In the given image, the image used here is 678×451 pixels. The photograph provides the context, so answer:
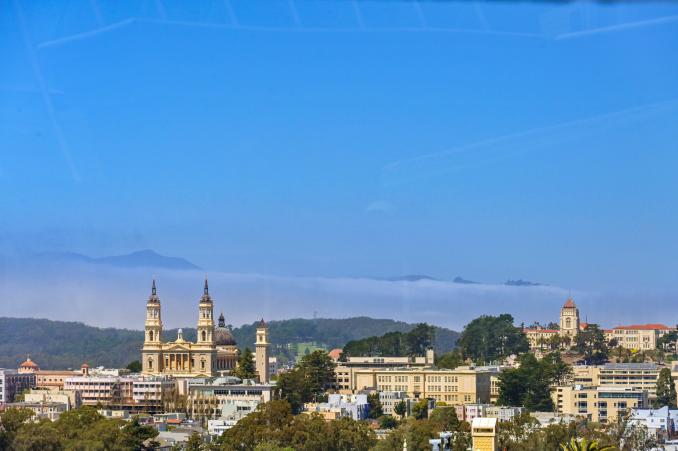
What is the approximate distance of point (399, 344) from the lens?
196 feet

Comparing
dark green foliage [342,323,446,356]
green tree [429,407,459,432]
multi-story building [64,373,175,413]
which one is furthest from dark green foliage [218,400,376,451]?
dark green foliage [342,323,446,356]

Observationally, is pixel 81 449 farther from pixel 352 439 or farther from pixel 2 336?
pixel 2 336

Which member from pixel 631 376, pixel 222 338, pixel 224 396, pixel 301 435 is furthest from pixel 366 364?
pixel 301 435

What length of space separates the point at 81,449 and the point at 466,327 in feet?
105

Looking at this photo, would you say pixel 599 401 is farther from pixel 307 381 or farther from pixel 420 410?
pixel 307 381

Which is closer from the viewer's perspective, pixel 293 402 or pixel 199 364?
pixel 293 402

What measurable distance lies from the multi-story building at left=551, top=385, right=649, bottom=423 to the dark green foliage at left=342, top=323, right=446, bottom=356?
15914mm

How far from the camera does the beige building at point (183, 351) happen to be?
52.4 m

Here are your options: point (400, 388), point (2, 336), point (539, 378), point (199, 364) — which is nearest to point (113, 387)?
point (199, 364)

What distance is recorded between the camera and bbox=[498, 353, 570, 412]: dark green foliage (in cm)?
4322

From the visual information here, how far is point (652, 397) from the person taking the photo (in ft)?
147

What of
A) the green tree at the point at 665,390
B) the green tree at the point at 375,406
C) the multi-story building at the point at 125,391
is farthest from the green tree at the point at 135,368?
the green tree at the point at 665,390

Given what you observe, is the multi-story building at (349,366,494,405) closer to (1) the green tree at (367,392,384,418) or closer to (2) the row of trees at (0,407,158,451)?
(1) the green tree at (367,392,384,418)

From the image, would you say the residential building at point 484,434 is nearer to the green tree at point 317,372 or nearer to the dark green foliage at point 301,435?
the dark green foliage at point 301,435
